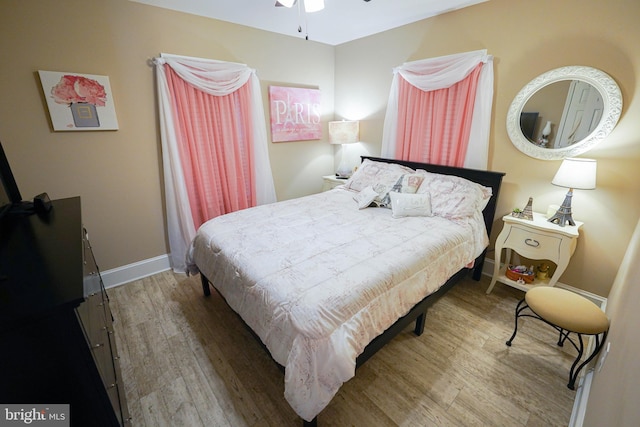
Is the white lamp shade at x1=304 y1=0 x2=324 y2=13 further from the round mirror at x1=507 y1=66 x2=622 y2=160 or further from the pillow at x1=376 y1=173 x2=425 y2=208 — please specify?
the round mirror at x1=507 y1=66 x2=622 y2=160

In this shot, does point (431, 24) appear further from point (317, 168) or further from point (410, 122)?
point (317, 168)

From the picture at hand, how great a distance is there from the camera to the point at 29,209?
5.21 feet

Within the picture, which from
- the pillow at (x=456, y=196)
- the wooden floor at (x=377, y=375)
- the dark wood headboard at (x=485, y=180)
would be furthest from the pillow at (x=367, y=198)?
the wooden floor at (x=377, y=375)

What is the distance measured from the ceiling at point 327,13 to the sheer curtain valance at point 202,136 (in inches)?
17.1

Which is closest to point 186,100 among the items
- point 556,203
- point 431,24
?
point 431,24

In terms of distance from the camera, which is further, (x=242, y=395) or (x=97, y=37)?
(x=97, y=37)

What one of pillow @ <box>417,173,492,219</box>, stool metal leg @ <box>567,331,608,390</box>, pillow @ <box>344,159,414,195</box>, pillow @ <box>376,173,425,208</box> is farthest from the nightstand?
stool metal leg @ <box>567,331,608,390</box>

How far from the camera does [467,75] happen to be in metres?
2.53

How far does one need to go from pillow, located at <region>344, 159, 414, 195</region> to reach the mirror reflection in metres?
1.08

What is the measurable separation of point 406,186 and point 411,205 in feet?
1.06

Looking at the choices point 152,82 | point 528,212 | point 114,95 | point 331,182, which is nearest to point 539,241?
point 528,212

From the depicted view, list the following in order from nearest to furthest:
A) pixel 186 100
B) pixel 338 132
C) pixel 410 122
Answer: pixel 186 100, pixel 410 122, pixel 338 132

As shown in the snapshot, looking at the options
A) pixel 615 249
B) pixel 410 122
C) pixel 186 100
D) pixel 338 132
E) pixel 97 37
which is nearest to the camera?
pixel 615 249

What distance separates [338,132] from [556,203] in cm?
244
